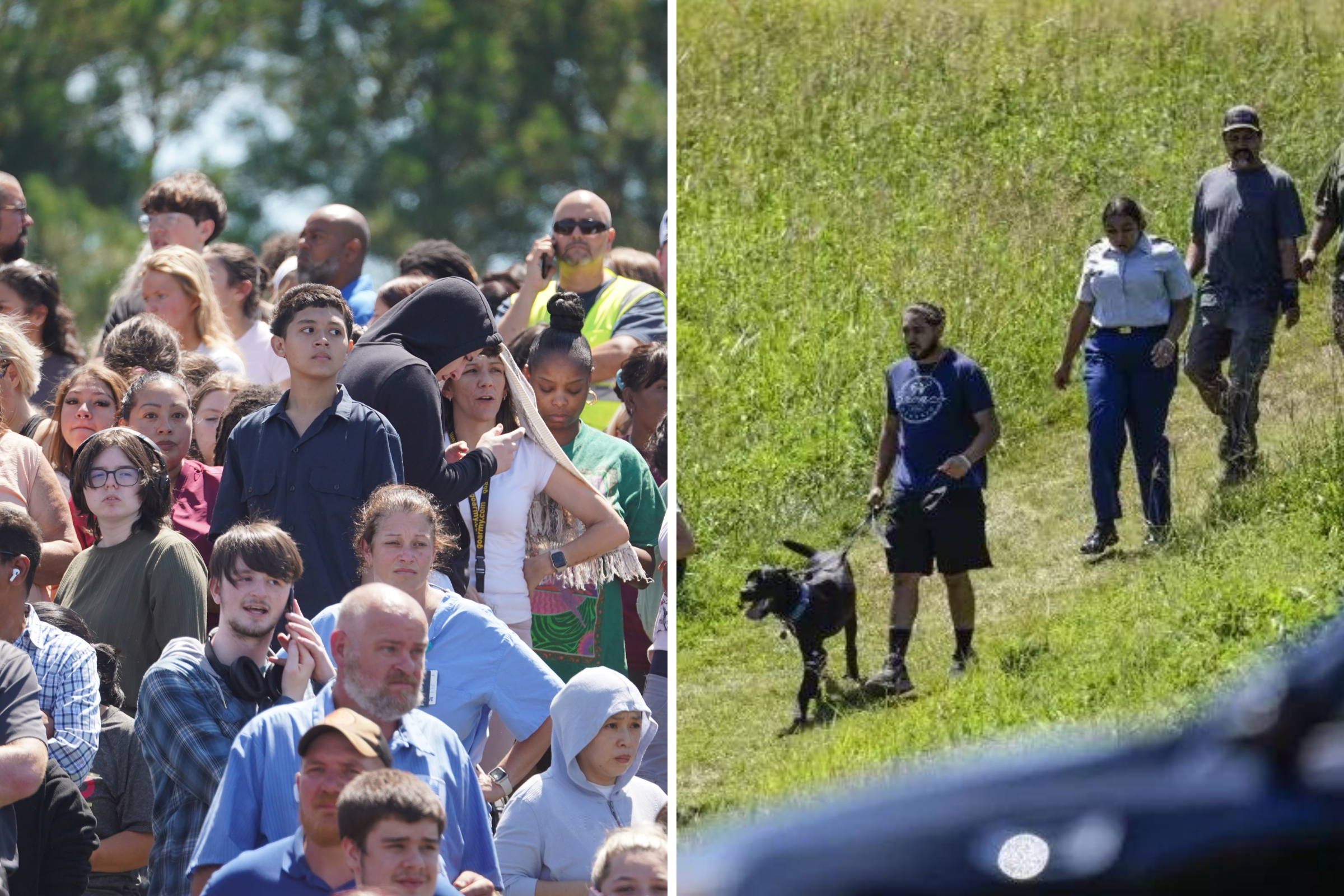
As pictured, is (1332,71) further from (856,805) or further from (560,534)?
(856,805)

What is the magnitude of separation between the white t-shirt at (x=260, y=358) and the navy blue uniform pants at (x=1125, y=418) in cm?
247

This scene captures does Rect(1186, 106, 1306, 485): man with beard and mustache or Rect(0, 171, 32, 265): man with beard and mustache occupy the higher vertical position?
Rect(0, 171, 32, 265): man with beard and mustache

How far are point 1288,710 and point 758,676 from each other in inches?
166

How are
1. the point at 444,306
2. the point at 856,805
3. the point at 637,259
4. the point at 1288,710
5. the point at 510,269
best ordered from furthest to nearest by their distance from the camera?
1. the point at 510,269
2. the point at 637,259
3. the point at 444,306
4. the point at 856,805
5. the point at 1288,710

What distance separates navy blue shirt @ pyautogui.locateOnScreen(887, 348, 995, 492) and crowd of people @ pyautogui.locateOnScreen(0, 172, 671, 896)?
0.76 metres

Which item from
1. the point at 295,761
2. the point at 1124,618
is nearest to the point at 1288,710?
the point at 295,761

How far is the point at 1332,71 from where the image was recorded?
6.71 metres

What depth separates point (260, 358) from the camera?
6.89 metres

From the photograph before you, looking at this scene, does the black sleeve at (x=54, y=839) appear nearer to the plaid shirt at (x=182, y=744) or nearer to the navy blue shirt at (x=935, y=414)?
the plaid shirt at (x=182, y=744)

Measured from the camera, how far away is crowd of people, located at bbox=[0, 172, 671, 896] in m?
4.27

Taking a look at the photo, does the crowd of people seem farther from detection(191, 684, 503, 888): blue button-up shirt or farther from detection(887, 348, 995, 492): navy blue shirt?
detection(887, 348, 995, 492): navy blue shirt

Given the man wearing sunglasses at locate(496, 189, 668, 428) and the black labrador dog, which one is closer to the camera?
the black labrador dog

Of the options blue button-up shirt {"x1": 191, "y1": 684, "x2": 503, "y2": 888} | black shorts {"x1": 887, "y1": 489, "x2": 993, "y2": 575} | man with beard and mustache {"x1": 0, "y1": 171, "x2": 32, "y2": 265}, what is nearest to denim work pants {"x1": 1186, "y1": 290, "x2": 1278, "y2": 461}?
black shorts {"x1": 887, "y1": 489, "x2": 993, "y2": 575}

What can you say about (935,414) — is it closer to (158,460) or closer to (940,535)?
(940,535)
